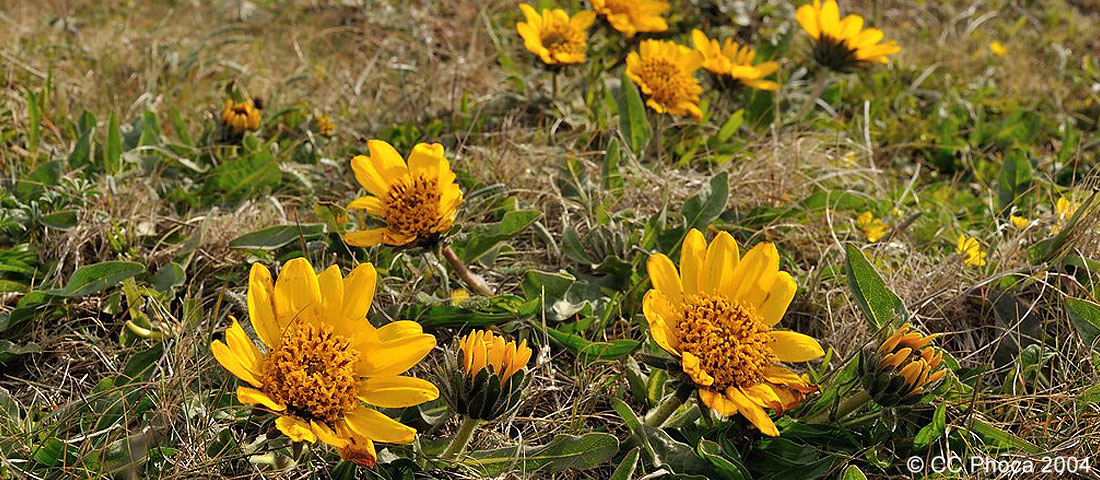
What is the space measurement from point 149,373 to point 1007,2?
13.8ft

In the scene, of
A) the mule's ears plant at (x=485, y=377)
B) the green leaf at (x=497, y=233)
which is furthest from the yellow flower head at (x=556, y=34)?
the mule's ears plant at (x=485, y=377)

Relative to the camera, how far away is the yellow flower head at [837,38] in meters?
2.89

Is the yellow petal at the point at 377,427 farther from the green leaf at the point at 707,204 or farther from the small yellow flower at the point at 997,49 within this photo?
the small yellow flower at the point at 997,49

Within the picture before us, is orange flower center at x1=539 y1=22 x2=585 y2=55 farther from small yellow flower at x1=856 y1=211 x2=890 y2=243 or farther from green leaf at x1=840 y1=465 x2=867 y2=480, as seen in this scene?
green leaf at x1=840 y1=465 x2=867 y2=480

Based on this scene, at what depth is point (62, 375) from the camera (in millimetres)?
1944

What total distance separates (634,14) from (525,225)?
1.15 meters

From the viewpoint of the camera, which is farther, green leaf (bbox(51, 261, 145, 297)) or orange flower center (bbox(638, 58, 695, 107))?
orange flower center (bbox(638, 58, 695, 107))

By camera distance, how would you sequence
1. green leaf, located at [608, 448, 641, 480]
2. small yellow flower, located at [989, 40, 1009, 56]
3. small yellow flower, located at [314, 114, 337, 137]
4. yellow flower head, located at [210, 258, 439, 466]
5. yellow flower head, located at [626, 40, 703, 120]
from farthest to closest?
small yellow flower, located at [989, 40, 1009, 56] < small yellow flower, located at [314, 114, 337, 137] < yellow flower head, located at [626, 40, 703, 120] < green leaf, located at [608, 448, 641, 480] < yellow flower head, located at [210, 258, 439, 466]

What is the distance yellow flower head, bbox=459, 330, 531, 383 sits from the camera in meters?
1.51

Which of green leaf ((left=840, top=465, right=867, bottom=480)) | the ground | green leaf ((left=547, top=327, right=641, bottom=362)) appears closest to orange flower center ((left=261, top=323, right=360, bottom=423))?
the ground

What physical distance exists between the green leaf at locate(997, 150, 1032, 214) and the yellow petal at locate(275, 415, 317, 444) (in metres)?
2.20

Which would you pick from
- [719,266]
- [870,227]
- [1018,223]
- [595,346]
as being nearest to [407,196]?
[595,346]

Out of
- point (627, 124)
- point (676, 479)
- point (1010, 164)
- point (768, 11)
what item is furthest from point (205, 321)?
point (768, 11)

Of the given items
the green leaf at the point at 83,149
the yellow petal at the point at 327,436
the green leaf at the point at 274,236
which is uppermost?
the yellow petal at the point at 327,436
